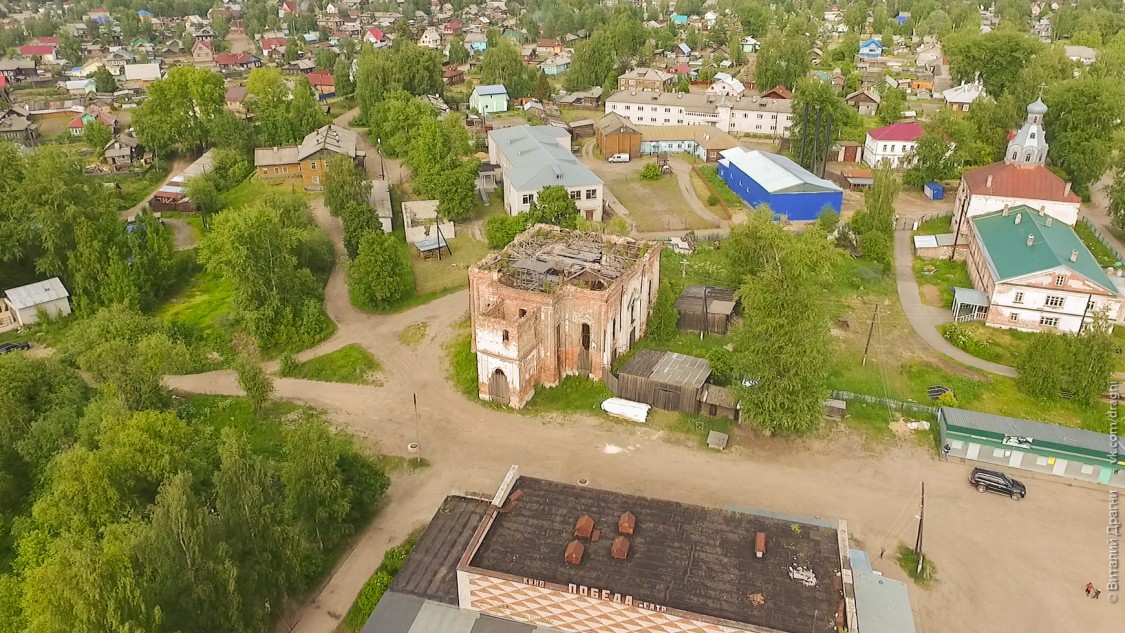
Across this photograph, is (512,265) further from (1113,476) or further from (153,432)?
(1113,476)

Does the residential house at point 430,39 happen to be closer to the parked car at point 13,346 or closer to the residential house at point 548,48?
the residential house at point 548,48

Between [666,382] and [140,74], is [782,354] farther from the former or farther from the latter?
[140,74]

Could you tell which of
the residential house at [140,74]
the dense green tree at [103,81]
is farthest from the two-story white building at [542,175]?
the residential house at [140,74]

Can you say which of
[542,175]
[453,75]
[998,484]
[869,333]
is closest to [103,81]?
[453,75]

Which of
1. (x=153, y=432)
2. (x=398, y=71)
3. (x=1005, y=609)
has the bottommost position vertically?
(x=1005, y=609)

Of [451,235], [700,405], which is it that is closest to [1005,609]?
[700,405]
